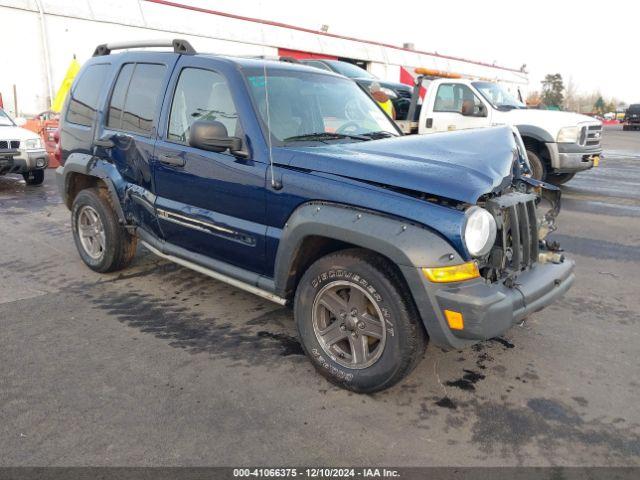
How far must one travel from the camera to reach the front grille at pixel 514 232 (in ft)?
9.62

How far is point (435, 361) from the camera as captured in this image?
3.47m

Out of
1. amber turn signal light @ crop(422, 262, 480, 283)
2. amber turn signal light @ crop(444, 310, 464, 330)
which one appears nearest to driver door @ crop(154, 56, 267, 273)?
amber turn signal light @ crop(422, 262, 480, 283)

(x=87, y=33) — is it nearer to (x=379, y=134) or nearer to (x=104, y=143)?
(x=104, y=143)

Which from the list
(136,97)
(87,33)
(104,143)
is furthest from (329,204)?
(87,33)

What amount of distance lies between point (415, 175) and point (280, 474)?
1.64 metres

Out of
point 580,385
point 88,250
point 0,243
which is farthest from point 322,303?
point 0,243

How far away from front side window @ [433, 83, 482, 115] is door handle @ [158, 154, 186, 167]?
299 inches

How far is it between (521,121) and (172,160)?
759cm

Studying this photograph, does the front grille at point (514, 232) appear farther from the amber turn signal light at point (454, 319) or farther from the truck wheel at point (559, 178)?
the truck wheel at point (559, 178)

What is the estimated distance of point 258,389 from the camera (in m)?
3.10

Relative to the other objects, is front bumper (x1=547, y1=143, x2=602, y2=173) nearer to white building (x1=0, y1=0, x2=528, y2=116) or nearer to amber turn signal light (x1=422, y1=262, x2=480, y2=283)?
white building (x1=0, y1=0, x2=528, y2=116)

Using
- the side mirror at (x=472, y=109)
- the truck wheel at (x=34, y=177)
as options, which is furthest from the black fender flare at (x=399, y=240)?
the truck wheel at (x=34, y=177)

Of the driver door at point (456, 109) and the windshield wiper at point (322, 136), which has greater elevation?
the driver door at point (456, 109)

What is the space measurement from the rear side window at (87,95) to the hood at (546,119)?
724 cm
